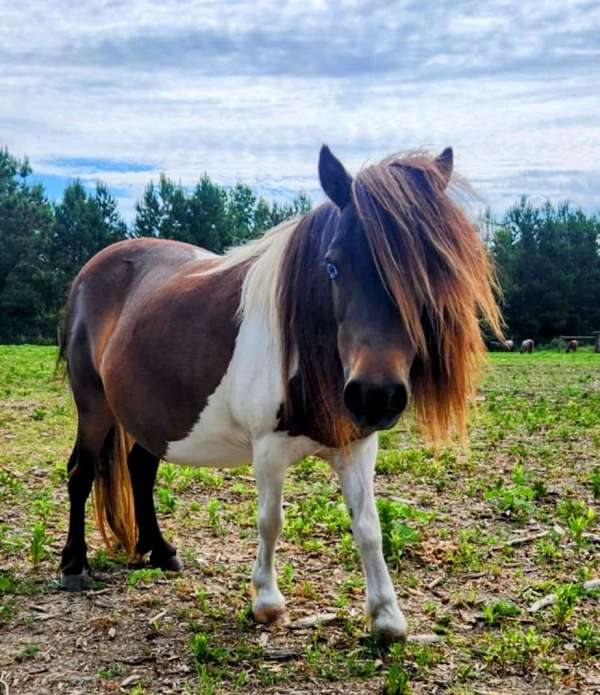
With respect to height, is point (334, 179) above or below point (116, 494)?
above

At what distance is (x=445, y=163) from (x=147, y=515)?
2.75 metres

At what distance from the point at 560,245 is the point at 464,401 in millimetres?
50254

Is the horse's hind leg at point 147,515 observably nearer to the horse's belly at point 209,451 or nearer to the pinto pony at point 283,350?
the pinto pony at point 283,350

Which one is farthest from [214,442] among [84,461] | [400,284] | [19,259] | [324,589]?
[19,259]

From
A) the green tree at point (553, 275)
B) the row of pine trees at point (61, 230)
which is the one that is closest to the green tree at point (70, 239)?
the row of pine trees at point (61, 230)

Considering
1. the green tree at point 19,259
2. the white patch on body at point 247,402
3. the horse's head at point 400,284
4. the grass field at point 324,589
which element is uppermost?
the green tree at point 19,259

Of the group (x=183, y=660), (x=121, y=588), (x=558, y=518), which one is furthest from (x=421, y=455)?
(x=183, y=660)

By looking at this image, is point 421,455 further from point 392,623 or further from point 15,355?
point 15,355

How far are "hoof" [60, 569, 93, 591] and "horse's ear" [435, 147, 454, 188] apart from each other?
2911 millimetres

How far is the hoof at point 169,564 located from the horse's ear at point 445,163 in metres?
2.72

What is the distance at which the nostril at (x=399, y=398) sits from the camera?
2.52 meters

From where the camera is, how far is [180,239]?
1658 inches

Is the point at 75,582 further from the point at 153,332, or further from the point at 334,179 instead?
the point at 334,179

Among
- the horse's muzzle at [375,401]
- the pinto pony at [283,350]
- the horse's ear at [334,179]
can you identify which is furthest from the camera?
the horse's ear at [334,179]
